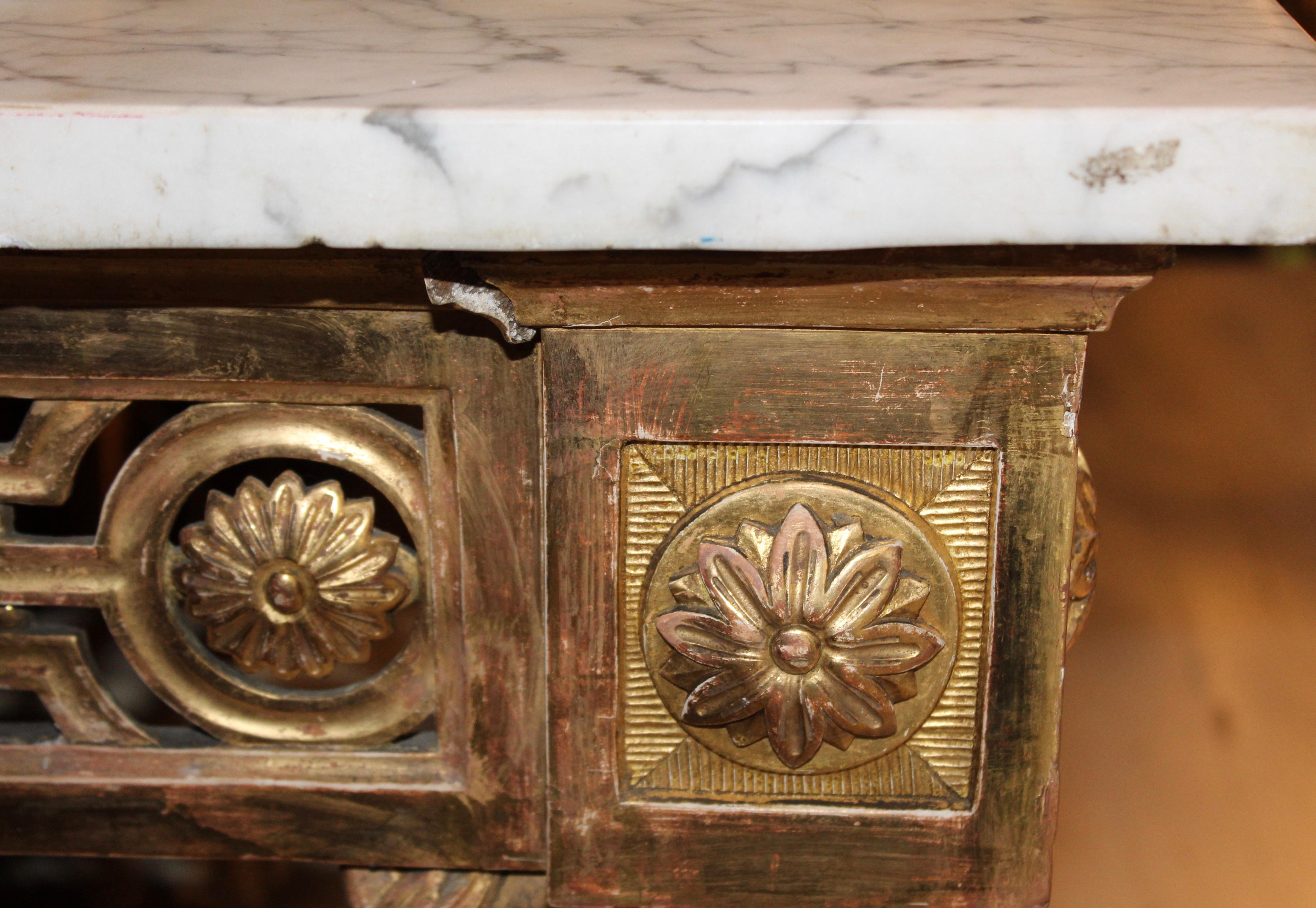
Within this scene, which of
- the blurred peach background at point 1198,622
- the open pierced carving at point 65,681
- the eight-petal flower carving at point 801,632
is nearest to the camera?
the eight-petal flower carving at point 801,632

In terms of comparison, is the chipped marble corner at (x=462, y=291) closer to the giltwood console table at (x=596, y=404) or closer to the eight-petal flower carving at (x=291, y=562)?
the giltwood console table at (x=596, y=404)

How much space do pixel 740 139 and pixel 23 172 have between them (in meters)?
0.31

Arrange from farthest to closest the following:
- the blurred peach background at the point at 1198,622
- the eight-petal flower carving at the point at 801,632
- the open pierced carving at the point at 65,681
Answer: the blurred peach background at the point at 1198,622 → the open pierced carving at the point at 65,681 → the eight-petal flower carving at the point at 801,632

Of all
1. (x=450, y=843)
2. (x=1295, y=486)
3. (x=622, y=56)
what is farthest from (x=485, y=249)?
(x=1295, y=486)

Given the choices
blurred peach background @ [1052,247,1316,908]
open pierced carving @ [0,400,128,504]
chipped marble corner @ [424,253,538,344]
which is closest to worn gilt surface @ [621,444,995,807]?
chipped marble corner @ [424,253,538,344]

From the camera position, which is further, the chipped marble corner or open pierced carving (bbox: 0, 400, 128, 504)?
open pierced carving (bbox: 0, 400, 128, 504)

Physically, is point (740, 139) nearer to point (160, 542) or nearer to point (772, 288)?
point (772, 288)

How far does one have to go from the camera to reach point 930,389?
56cm

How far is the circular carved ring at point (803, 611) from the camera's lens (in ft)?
1.89

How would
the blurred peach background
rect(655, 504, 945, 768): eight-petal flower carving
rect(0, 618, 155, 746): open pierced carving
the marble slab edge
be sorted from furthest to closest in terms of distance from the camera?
the blurred peach background
rect(0, 618, 155, 746): open pierced carving
rect(655, 504, 945, 768): eight-petal flower carving
the marble slab edge

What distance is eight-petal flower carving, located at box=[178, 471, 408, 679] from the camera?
65cm

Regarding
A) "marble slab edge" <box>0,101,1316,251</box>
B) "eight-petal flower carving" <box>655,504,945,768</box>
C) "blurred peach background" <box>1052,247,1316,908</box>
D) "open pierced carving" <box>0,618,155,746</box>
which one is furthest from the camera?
"blurred peach background" <box>1052,247,1316,908</box>

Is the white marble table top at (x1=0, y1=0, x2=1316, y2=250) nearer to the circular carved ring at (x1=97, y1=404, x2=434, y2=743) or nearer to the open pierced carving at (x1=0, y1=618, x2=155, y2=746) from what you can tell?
the circular carved ring at (x1=97, y1=404, x2=434, y2=743)

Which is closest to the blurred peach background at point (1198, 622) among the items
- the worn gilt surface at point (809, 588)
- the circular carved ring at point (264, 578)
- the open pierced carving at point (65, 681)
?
the worn gilt surface at point (809, 588)
